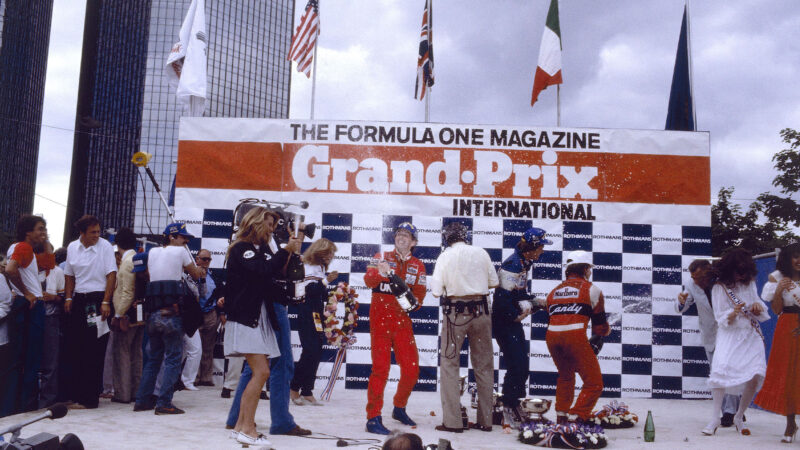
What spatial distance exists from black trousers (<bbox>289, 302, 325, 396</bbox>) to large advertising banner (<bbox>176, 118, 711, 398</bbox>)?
107 centimetres

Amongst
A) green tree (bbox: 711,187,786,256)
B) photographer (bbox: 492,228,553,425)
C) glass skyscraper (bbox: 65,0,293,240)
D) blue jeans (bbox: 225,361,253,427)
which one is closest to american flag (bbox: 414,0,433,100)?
photographer (bbox: 492,228,553,425)

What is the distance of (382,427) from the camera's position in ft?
16.3

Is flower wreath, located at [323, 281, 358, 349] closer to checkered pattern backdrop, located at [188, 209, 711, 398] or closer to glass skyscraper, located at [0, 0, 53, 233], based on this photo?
checkered pattern backdrop, located at [188, 209, 711, 398]

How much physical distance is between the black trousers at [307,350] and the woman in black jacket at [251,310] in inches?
76.0

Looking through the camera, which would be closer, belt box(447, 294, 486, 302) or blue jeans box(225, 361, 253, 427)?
blue jeans box(225, 361, 253, 427)

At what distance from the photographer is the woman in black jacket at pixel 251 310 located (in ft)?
13.8

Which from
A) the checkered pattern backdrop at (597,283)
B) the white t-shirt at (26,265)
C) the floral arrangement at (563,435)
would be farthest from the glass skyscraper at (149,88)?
the floral arrangement at (563,435)

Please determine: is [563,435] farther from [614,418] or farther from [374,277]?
[374,277]

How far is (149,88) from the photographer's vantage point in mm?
69938

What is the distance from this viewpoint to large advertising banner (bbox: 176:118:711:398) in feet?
24.7

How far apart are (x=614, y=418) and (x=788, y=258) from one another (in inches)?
76.6

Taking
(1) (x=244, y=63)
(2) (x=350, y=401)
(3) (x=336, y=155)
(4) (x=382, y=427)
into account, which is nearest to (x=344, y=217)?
(3) (x=336, y=155)

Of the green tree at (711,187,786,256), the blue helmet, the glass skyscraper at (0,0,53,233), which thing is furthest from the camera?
the glass skyscraper at (0,0,53,233)

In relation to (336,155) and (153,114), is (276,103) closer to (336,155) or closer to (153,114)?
(153,114)
